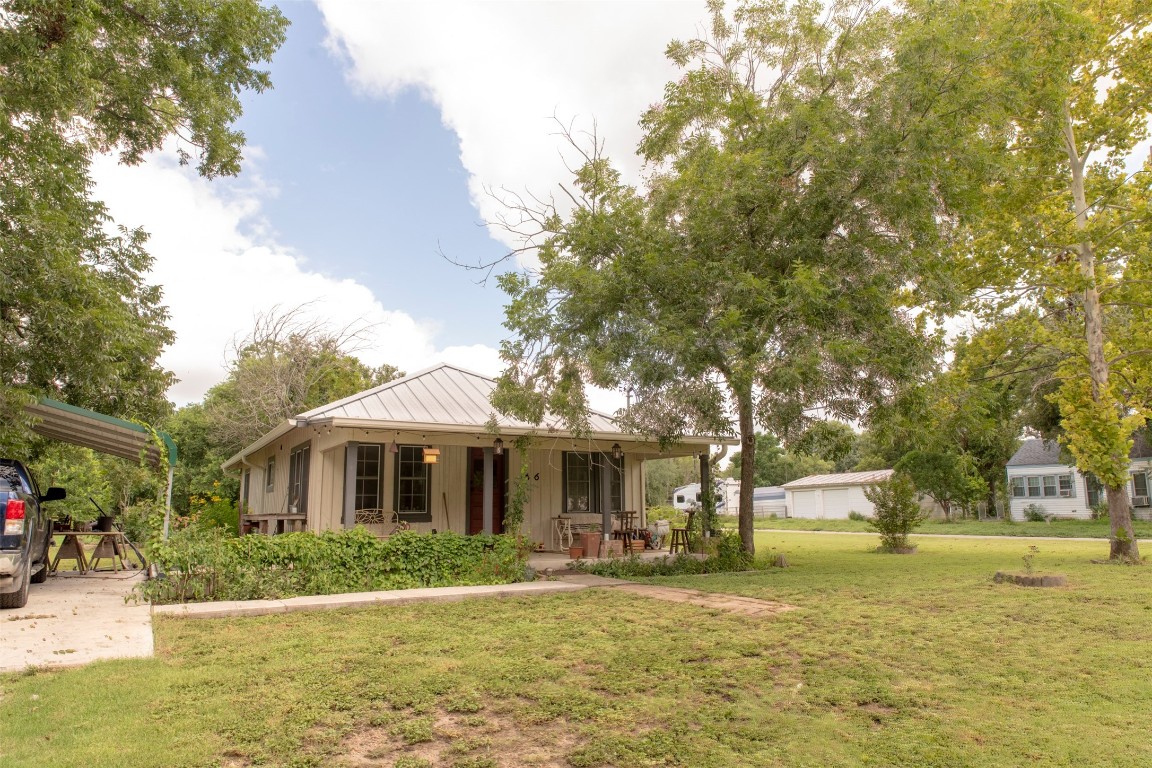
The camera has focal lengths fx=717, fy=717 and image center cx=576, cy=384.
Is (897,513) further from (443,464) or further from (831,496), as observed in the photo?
(831,496)

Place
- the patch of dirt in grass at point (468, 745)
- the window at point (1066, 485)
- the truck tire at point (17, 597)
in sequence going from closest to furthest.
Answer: the patch of dirt in grass at point (468, 745)
the truck tire at point (17, 597)
the window at point (1066, 485)

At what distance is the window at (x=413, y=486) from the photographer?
13172mm

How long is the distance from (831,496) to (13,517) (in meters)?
41.0

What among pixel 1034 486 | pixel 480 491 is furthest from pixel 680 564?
pixel 1034 486

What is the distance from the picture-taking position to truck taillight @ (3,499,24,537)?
23.3ft

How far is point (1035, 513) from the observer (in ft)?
101

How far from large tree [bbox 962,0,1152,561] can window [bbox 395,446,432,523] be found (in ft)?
37.1

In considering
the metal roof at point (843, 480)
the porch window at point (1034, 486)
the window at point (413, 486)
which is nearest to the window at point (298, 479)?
the window at point (413, 486)

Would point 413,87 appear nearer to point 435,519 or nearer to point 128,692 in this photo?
point 435,519

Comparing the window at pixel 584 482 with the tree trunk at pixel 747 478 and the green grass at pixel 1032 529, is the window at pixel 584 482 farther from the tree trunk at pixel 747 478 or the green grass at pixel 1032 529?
the green grass at pixel 1032 529

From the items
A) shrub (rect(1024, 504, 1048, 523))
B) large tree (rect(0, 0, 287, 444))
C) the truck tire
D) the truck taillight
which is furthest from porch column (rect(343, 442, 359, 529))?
shrub (rect(1024, 504, 1048, 523))

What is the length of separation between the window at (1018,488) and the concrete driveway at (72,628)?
118ft

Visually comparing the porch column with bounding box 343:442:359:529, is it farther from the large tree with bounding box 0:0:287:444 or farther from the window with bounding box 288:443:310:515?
the large tree with bounding box 0:0:287:444

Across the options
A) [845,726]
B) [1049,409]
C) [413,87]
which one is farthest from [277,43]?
[1049,409]
